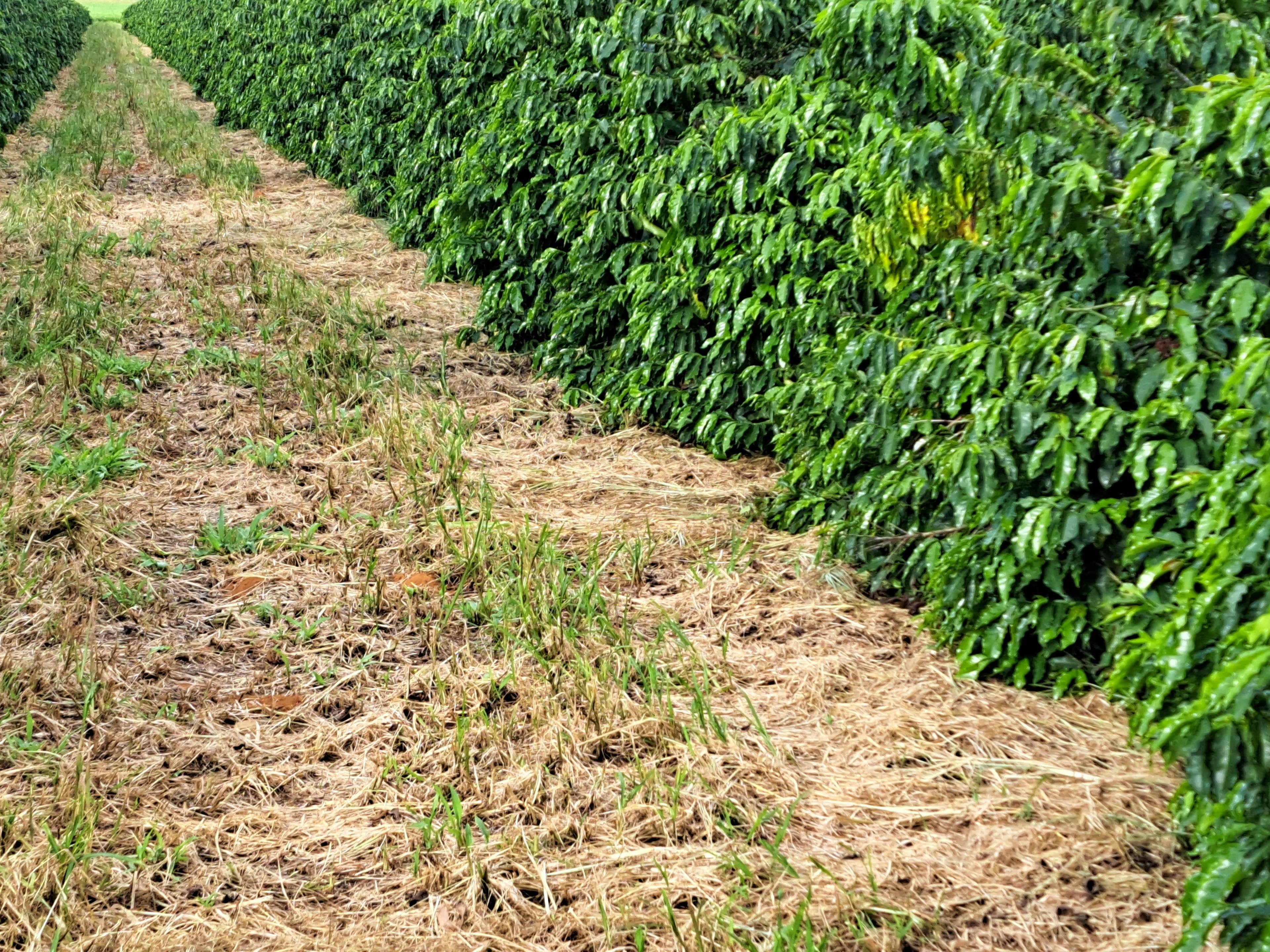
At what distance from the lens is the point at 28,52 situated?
16484mm

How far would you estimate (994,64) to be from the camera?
273 centimetres

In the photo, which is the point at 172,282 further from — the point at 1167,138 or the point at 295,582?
the point at 1167,138

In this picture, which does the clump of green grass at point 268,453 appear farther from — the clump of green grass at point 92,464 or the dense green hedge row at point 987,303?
the dense green hedge row at point 987,303

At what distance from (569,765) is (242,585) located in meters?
Answer: 1.50

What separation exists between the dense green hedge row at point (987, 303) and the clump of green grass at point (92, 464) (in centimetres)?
198

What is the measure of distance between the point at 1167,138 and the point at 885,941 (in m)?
1.84

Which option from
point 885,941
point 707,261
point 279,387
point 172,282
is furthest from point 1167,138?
point 172,282

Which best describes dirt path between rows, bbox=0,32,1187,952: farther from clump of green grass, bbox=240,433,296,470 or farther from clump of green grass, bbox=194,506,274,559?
clump of green grass, bbox=240,433,296,470

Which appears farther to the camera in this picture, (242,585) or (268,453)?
(268,453)

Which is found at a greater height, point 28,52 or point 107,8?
point 28,52

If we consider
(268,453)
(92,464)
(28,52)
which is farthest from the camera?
(28,52)

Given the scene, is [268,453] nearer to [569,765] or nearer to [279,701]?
[279,701]

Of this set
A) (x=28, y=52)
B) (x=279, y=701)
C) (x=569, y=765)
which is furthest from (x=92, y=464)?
(x=28, y=52)

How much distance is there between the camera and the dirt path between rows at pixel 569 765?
2.19 meters
